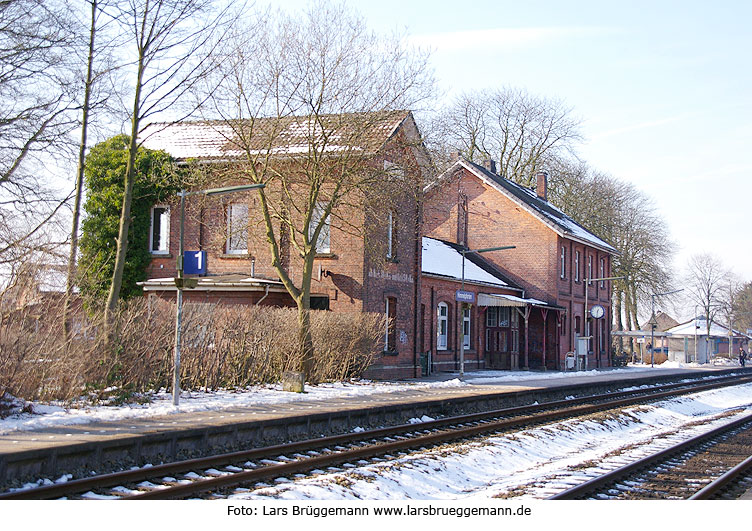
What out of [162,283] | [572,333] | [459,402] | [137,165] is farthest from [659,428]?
[572,333]

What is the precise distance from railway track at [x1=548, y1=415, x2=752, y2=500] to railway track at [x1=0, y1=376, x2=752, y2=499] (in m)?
3.47

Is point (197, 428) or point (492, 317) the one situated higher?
point (492, 317)

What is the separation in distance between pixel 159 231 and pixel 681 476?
20.6 m

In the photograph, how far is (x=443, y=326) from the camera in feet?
110

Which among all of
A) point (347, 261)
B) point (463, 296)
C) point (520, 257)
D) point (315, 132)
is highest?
point (315, 132)

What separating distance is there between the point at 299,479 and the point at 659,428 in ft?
39.7

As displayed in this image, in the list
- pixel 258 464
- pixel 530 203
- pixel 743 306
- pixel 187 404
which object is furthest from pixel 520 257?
pixel 743 306

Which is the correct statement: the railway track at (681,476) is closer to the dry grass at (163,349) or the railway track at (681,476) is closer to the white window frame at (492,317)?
the dry grass at (163,349)

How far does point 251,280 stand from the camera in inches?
942

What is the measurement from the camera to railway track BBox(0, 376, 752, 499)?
29.0 ft

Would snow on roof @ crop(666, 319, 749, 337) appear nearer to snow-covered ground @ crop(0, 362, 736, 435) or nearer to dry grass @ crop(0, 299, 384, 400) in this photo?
dry grass @ crop(0, 299, 384, 400)

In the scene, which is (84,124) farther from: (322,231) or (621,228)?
(621,228)

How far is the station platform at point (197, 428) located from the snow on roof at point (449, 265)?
1222 cm

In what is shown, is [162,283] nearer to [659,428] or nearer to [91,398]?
[91,398]
